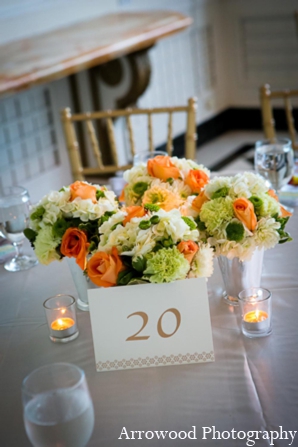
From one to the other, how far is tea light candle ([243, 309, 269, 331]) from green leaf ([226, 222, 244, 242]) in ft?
0.46

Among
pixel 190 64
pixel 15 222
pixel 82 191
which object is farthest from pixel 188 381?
pixel 190 64

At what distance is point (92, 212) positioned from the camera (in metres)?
1.13

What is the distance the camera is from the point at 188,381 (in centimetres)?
99

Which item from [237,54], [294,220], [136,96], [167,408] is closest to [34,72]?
[136,96]

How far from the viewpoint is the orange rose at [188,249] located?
97cm

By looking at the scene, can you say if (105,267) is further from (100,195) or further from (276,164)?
(276,164)

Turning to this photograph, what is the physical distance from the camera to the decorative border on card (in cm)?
104

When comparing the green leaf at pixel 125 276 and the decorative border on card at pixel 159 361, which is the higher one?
the green leaf at pixel 125 276

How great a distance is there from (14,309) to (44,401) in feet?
1.92

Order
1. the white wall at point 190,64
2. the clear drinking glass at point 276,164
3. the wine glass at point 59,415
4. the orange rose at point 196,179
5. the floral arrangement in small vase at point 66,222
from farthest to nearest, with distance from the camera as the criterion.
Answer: the white wall at point 190,64 < the clear drinking glass at point 276,164 < the orange rose at point 196,179 < the floral arrangement in small vase at point 66,222 < the wine glass at point 59,415

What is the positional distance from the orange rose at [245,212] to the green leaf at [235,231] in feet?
0.03

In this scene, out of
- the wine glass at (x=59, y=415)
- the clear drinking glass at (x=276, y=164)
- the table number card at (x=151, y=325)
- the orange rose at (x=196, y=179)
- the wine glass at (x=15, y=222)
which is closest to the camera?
the wine glass at (x=59, y=415)

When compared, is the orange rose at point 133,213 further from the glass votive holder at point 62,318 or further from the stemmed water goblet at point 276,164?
the stemmed water goblet at point 276,164

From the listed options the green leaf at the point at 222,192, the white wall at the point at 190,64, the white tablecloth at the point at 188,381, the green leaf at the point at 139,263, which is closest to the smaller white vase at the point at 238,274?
the white tablecloth at the point at 188,381
